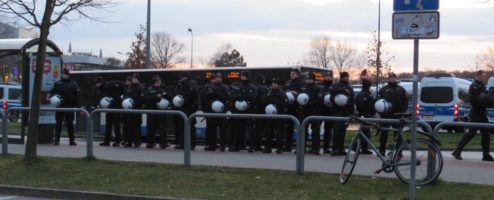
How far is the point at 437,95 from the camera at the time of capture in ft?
91.4

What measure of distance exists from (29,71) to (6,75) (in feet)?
176

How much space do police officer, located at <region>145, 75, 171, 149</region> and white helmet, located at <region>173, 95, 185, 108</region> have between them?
16.6 inches

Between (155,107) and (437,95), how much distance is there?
1552 cm

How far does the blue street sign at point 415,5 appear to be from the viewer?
810cm

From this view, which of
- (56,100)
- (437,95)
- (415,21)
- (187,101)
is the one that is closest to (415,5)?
(415,21)

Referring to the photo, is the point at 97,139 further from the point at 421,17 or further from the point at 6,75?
the point at 6,75

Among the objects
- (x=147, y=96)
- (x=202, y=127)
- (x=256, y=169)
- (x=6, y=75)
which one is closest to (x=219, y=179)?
(x=256, y=169)

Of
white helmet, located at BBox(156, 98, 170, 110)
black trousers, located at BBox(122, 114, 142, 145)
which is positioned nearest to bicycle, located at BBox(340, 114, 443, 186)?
white helmet, located at BBox(156, 98, 170, 110)

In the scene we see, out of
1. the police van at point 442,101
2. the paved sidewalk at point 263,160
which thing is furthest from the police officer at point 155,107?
the police van at point 442,101

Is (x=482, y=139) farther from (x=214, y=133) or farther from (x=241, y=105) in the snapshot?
(x=214, y=133)

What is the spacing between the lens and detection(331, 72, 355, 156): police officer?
43.5 feet

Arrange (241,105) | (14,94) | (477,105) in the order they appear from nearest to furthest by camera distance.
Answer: (477,105) → (241,105) → (14,94)

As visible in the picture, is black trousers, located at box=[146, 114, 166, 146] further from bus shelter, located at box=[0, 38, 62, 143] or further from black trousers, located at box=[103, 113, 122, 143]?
bus shelter, located at box=[0, 38, 62, 143]

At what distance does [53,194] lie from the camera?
34.0 feet
